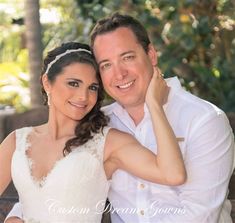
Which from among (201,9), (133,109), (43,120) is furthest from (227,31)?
(133,109)

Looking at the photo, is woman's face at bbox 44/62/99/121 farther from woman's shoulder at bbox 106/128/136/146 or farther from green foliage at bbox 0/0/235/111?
green foliage at bbox 0/0/235/111

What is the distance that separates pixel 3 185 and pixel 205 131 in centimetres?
106

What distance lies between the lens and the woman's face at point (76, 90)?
279 cm

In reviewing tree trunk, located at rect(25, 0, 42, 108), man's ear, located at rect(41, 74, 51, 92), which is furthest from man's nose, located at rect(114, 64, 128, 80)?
tree trunk, located at rect(25, 0, 42, 108)

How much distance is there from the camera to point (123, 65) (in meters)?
2.80

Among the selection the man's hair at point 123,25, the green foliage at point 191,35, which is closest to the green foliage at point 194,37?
the green foliage at point 191,35

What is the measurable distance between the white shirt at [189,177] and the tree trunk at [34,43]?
2.87m

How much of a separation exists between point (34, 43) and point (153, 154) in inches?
127

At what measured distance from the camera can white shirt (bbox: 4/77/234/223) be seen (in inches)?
104

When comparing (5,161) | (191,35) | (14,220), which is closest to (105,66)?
(5,161)

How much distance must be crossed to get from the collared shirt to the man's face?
123mm

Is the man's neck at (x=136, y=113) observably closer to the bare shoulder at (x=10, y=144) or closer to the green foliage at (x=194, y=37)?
the bare shoulder at (x=10, y=144)

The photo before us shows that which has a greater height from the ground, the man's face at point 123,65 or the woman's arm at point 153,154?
the man's face at point 123,65

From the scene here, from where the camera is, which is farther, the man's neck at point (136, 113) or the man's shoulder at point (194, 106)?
the man's neck at point (136, 113)
